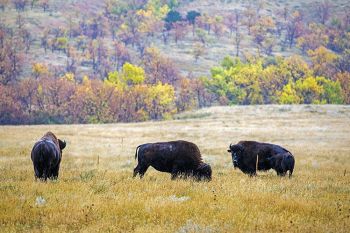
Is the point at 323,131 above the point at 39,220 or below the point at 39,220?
below

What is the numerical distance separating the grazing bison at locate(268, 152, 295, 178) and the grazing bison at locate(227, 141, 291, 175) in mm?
158

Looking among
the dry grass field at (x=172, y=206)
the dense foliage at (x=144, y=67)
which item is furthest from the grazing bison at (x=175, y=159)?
the dense foliage at (x=144, y=67)

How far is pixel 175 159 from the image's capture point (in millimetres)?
14672

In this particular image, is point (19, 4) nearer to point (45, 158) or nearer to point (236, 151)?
point (236, 151)

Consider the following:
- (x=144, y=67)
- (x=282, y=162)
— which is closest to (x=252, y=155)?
(x=282, y=162)

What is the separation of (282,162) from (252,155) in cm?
117

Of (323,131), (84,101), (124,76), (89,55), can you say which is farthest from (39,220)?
(89,55)

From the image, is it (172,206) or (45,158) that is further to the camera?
(45,158)

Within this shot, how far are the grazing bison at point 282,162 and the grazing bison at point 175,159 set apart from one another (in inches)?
138

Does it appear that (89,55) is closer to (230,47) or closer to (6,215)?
(230,47)

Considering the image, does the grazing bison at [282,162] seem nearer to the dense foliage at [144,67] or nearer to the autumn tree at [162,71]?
the dense foliage at [144,67]

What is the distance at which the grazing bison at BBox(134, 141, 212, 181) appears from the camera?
14.6 metres

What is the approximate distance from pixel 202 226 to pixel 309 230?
6.41ft

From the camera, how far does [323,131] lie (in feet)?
155
